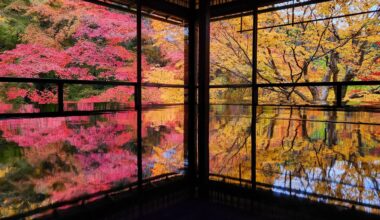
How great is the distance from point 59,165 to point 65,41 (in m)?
5.60

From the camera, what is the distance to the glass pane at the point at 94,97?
25.3ft

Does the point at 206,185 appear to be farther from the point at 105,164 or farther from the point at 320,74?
the point at 320,74

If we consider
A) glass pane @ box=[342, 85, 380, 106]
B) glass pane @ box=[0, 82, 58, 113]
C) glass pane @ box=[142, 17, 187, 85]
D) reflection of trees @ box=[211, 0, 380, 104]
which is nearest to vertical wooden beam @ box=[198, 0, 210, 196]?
reflection of trees @ box=[211, 0, 380, 104]

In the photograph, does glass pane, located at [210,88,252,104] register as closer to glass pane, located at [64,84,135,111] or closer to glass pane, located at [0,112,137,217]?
glass pane, located at [64,84,135,111]

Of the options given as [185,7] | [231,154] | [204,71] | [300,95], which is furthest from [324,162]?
[300,95]

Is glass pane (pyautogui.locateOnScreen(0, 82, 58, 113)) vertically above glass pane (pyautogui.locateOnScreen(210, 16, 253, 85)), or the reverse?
glass pane (pyautogui.locateOnScreen(210, 16, 253, 85))

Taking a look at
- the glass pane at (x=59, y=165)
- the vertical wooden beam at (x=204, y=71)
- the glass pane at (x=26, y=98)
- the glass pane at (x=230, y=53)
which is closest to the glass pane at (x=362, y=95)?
the glass pane at (x=230, y=53)

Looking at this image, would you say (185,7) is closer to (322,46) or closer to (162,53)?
(162,53)

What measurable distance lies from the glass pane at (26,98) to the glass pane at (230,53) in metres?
4.75

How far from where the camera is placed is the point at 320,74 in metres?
8.14

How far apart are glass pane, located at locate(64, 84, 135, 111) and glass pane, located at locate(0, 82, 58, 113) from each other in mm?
621

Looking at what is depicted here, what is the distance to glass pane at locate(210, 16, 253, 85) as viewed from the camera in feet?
28.2

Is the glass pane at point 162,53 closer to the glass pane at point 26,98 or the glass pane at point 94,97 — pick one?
the glass pane at point 94,97

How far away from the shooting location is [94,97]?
25.8 feet
